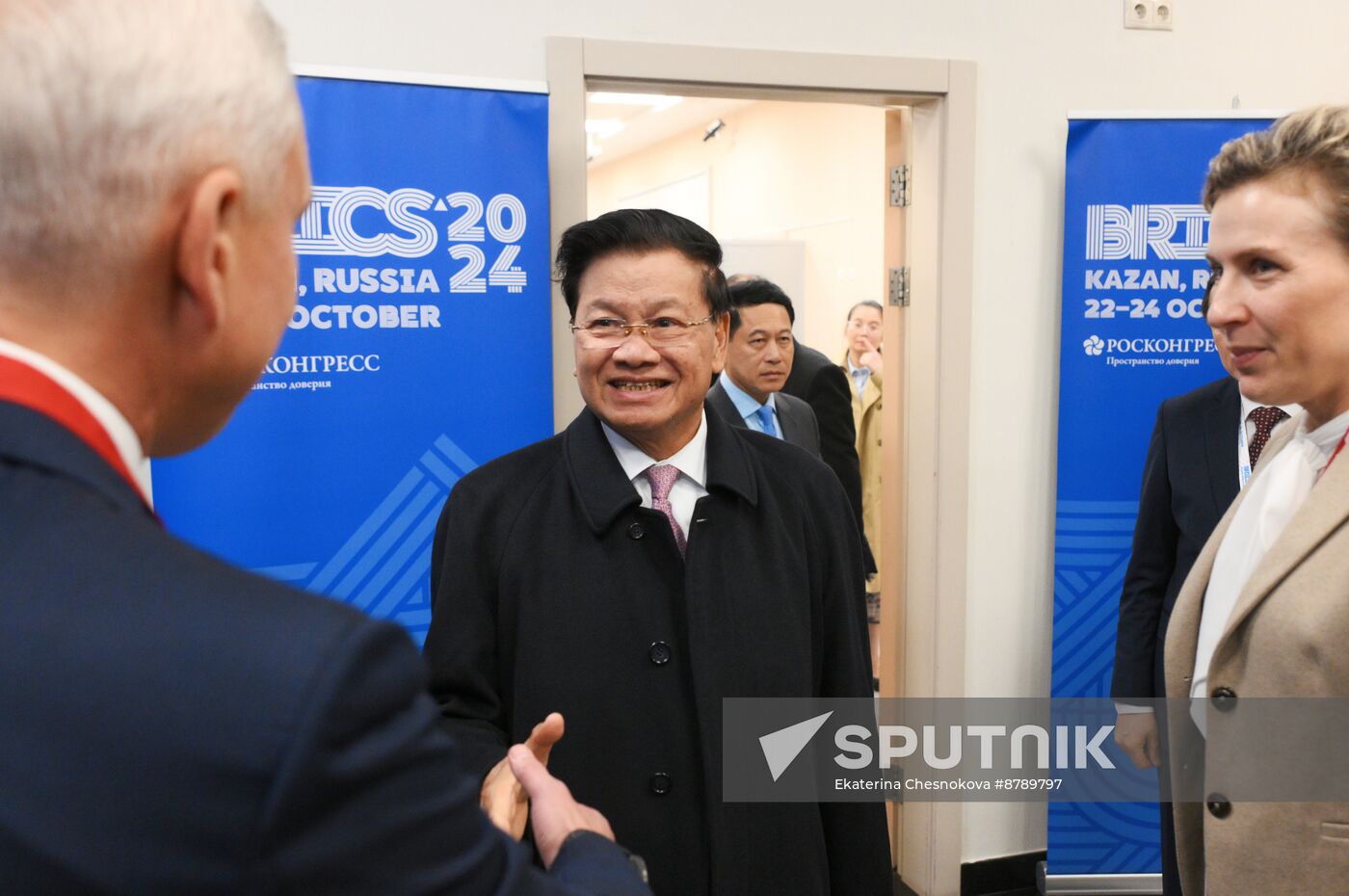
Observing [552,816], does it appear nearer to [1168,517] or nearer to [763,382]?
[1168,517]

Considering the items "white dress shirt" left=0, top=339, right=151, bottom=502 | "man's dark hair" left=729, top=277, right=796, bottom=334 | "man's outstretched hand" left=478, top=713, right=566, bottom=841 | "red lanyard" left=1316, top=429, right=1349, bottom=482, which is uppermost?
"man's dark hair" left=729, top=277, right=796, bottom=334

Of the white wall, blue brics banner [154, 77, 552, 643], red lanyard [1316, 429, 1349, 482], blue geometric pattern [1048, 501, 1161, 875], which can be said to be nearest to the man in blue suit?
red lanyard [1316, 429, 1349, 482]

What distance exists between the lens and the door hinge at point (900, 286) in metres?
3.15

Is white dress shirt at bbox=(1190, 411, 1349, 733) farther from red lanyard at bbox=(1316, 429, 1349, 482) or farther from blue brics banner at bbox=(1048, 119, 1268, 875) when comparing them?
blue brics banner at bbox=(1048, 119, 1268, 875)

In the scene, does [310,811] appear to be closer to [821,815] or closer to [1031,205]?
[821,815]

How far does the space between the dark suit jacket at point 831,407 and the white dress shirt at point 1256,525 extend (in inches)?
99.9

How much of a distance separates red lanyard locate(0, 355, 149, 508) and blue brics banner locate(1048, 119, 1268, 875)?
2.87 metres

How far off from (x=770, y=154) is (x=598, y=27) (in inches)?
224

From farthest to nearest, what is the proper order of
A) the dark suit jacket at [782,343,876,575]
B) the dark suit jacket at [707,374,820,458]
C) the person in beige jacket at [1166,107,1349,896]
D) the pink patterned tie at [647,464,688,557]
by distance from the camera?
the dark suit jacket at [782,343,876,575] → the dark suit jacket at [707,374,820,458] → the pink patterned tie at [647,464,688,557] → the person in beige jacket at [1166,107,1349,896]

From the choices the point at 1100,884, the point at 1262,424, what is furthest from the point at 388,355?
the point at 1100,884

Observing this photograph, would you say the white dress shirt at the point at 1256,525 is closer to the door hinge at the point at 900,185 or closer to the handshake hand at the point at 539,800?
the handshake hand at the point at 539,800

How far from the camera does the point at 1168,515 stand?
2420mm

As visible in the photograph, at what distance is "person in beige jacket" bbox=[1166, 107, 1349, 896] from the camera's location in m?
1.23

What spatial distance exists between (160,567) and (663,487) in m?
1.19
